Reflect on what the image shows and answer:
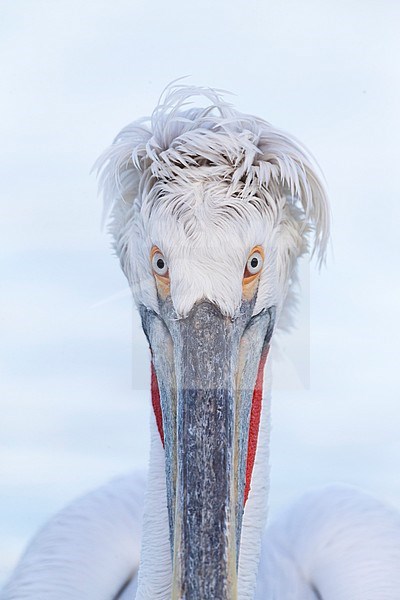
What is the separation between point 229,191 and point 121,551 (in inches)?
40.8

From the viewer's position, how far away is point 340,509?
2.66 metres

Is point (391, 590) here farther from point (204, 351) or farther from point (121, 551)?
point (204, 351)

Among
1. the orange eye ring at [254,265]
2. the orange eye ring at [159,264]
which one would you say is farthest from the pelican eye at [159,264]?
the orange eye ring at [254,265]

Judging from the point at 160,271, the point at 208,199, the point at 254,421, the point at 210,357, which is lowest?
the point at 254,421

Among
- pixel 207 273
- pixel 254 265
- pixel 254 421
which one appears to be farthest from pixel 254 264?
pixel 254 421

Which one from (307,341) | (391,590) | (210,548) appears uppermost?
(307,341)

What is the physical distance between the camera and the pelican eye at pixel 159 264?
2.00 metres

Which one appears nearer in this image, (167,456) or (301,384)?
(167,456)

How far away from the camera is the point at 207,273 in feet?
6.28

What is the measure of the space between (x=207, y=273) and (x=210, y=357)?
15 centimetres

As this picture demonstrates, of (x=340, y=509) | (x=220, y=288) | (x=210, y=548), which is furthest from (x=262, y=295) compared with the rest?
(x=340, y=509)

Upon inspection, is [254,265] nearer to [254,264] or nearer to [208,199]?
[254,264]

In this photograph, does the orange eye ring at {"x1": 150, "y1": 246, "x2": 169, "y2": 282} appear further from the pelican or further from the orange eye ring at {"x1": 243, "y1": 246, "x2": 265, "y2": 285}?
the orange eye ring at {"x1": 243, "y1": 246, "x2": 265, "y2": 285}

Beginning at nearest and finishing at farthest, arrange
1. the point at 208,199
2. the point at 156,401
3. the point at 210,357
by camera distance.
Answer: the point at 210,357 < the point at 208,199 < the point at 156,401
